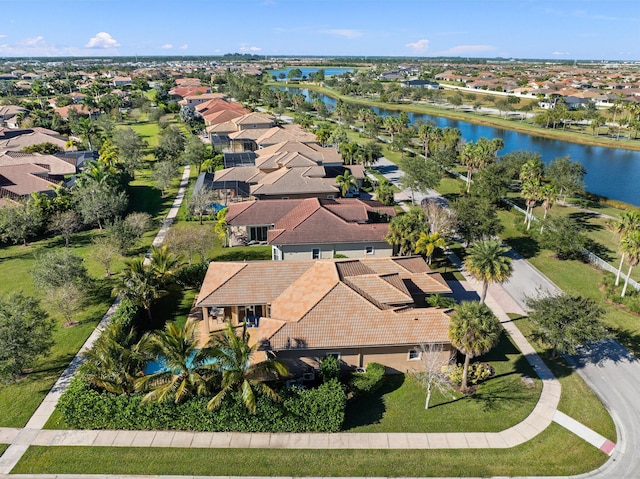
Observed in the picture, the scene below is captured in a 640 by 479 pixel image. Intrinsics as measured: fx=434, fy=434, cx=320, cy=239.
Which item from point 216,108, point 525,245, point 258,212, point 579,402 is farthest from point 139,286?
point 216,108

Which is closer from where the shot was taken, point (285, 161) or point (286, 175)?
point (286, 175)

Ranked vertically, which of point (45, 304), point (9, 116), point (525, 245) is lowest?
point (45, 304)

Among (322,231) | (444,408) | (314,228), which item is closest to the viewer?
(444,408)

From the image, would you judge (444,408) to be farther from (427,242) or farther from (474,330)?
(427,242)

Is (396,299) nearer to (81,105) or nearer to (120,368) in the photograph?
(120,368)

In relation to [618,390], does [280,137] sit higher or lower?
higher

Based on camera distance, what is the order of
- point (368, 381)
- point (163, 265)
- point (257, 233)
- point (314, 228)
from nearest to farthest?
point (368, 381) → point (163, 265) → point (314, 228) → point (257, 233)

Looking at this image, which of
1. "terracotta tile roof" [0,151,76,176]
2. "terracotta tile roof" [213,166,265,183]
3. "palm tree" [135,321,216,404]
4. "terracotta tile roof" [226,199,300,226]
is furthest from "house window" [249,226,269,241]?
"terracotta tile roof" [0,151,76,176]

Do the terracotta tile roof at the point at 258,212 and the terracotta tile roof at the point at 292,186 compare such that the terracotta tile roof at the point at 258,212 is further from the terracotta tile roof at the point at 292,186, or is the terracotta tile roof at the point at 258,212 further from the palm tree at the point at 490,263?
the palm tree at the point at 490,263
